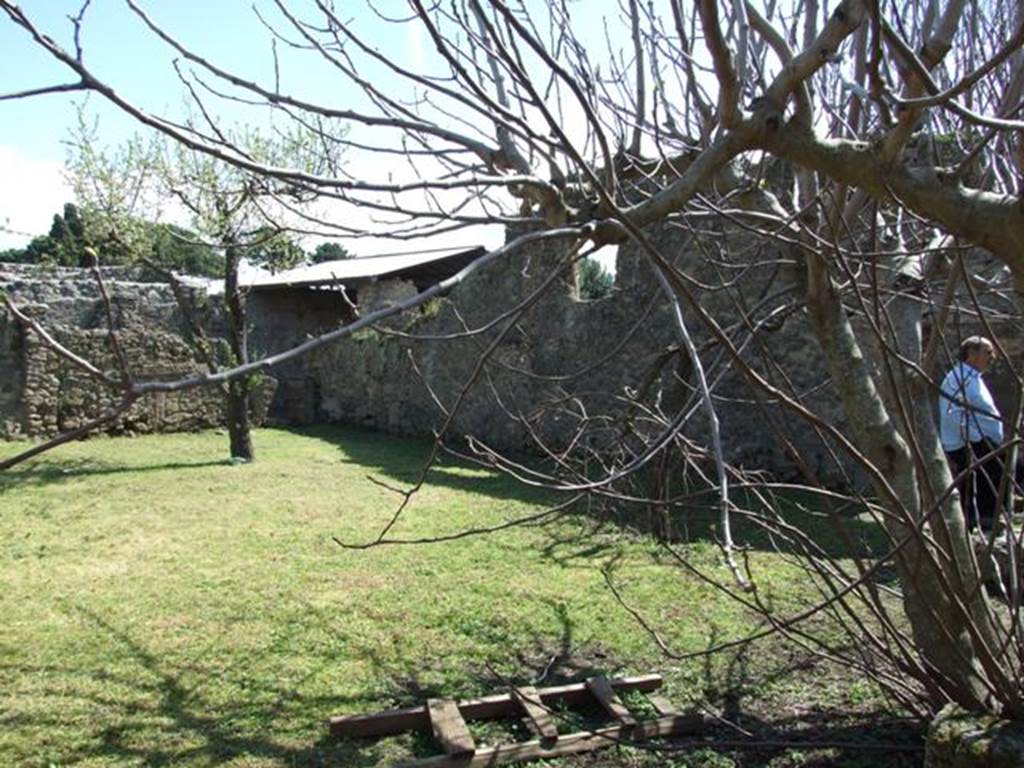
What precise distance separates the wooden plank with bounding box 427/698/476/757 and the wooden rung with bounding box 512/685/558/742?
0.22 m

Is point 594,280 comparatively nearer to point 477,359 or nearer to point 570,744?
point 477,359

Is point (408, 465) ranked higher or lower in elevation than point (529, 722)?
higher

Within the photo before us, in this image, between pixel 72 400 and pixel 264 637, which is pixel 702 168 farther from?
pixel 72 400

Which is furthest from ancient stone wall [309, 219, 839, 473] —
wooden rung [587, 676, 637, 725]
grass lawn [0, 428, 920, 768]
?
wooden rung [587, 676, 637, 725]

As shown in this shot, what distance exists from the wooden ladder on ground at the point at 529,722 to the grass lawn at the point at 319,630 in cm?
7

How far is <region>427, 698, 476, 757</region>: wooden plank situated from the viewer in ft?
9.29

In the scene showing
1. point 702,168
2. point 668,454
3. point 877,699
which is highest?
point 702,168

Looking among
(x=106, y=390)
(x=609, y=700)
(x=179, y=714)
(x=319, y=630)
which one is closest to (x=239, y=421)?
(x=106, y=390)

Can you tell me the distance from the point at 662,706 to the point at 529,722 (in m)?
0.53

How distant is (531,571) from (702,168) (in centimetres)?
378

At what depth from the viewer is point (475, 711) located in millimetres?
3195

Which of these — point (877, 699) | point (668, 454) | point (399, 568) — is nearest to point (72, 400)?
point (399, 568)

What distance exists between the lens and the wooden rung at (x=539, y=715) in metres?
2.93

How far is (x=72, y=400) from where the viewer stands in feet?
37.1
